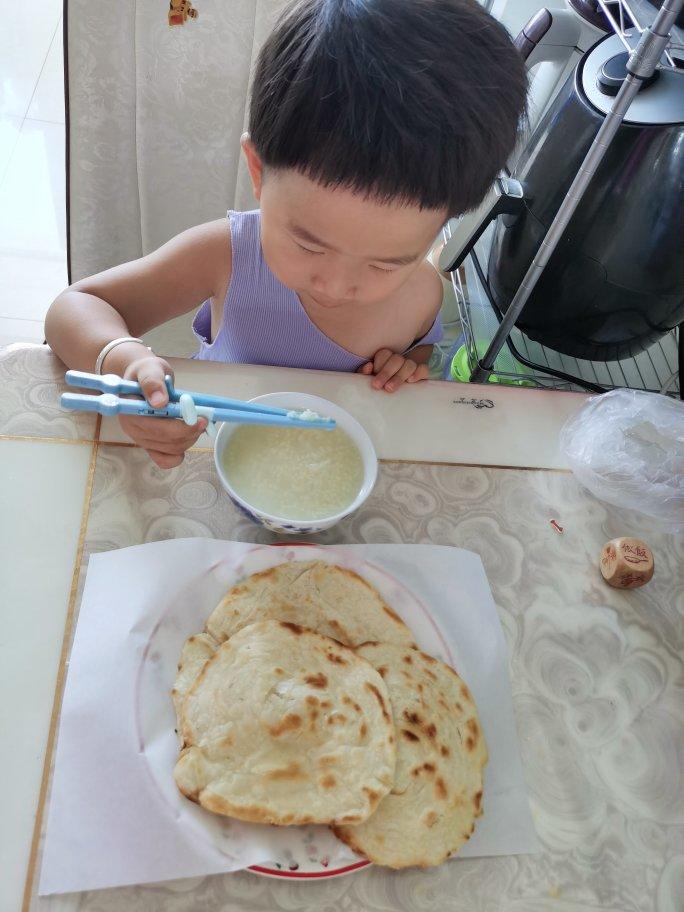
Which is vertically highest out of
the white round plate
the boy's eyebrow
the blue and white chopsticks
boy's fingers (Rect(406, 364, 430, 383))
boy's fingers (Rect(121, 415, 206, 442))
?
the boy's eyebrow

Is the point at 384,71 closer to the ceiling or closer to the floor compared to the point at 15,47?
closer to the ceiling

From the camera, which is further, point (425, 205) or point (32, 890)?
point (425, 205)

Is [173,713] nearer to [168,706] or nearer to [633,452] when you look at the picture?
[168,706]

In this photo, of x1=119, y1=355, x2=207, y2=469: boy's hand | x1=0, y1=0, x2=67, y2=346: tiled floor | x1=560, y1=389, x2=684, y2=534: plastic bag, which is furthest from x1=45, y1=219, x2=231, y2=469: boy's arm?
x1=0, y1=0, x2=67, y2=346: tiled floor

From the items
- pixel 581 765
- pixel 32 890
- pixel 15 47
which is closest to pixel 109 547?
pixel 32 890

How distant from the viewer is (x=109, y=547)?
2.64 ft

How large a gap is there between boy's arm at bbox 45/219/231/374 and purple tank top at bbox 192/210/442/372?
0.10 ft

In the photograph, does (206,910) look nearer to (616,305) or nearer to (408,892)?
(408,892)

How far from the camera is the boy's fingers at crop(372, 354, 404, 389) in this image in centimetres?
104

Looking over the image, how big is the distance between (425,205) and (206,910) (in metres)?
0.75

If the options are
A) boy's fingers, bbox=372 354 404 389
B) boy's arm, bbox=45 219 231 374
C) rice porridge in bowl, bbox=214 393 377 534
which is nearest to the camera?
rice porridge in bowl, bbox=214 393 377 534

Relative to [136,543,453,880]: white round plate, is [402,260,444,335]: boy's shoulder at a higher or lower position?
higher

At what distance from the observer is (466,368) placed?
1.30 metres

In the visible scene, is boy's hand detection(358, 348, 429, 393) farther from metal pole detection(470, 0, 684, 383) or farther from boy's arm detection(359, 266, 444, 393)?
metal pole detection(470, 0, 684, 383)
